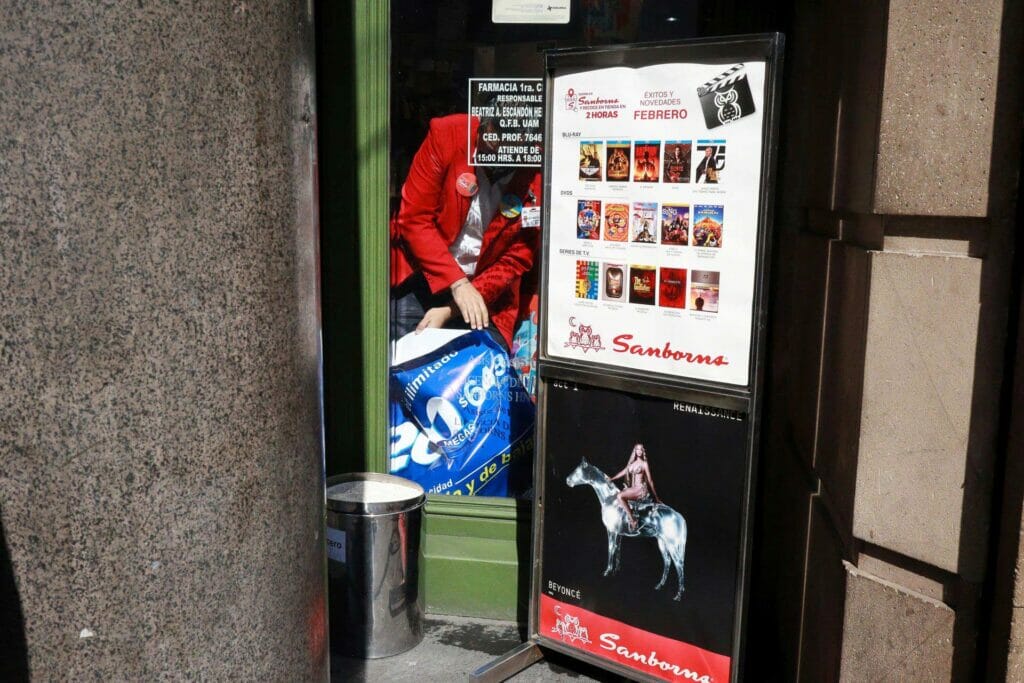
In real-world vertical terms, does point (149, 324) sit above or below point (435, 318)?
above

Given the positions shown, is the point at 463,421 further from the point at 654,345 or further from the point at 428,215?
the point at 654,345

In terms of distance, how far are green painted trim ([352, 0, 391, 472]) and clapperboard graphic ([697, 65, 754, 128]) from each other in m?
1.70

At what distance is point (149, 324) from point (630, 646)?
2493 millimetres

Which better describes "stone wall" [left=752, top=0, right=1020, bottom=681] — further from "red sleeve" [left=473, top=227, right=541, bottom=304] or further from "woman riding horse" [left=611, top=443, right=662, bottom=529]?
"red sleeve" [left=473, top=227, right=541, bottom=304]

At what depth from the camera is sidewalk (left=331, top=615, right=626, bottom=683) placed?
423 centimetres

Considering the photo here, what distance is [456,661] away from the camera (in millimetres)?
4383

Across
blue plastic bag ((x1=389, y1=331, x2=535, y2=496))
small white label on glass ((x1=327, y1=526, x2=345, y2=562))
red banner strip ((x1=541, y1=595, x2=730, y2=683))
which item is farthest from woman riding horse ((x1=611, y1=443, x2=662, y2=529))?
small white label on glass ((x1=327, y1=526, x2=345, y2=562))

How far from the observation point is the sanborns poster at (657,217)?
3305mm

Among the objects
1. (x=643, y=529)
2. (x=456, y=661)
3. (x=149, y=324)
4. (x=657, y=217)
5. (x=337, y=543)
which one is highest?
(x=657, y=217)

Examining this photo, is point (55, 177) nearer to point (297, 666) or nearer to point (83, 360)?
point (83, 360)

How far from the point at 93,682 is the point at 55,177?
0.90 meters

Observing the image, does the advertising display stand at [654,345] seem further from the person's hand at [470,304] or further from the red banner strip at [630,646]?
the person's hand at [470,304]

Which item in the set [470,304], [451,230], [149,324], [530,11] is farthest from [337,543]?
[149,324]

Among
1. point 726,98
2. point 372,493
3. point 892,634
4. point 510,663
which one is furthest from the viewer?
point 372,493
